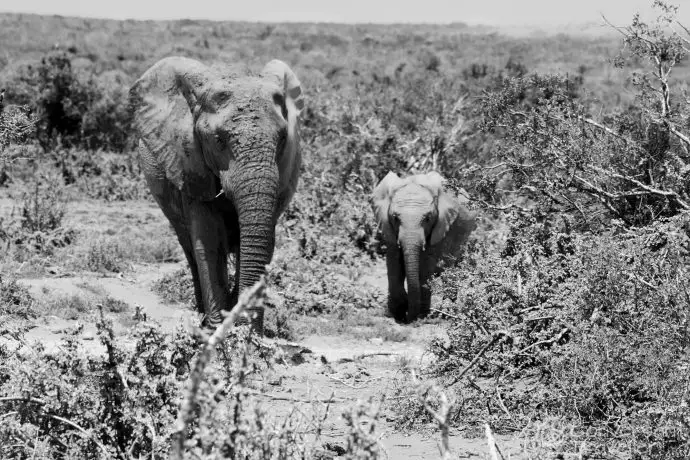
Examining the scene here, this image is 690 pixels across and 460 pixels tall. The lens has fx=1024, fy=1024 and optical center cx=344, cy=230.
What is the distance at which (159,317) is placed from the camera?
9.64m

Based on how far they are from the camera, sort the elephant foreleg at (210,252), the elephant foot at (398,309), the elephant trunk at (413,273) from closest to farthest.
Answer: the elephant foreleg at (210,252) → the elephant trunk at (413,273) → the elephant foot at (398,309)

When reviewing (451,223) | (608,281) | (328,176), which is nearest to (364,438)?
(608,281)

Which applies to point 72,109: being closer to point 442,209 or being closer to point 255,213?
point 442,209

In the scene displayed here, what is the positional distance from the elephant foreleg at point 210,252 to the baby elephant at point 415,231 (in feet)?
9.94

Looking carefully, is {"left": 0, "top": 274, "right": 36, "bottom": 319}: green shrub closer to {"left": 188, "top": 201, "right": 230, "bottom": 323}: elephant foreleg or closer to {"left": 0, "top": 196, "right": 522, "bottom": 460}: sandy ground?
{"left": 0, "top": 196, "right": 522, "bottom": 460}: sandy ground

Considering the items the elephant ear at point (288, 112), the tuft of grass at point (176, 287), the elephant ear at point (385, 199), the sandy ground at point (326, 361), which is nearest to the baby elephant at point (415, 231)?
the elephant ear at point (385, 199)

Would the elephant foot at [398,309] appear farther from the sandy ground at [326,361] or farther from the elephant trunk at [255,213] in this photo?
the elephant trunk at [255,213]

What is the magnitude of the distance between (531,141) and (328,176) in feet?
24.2

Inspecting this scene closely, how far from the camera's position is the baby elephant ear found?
38.6 feet

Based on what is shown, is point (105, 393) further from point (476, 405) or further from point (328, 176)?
point (328, 176)

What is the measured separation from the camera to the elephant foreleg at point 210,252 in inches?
323

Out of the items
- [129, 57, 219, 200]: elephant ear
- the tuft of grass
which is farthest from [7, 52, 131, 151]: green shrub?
[129, 57, 219, 200]: elephant ear

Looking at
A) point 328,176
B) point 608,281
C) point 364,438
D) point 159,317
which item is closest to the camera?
point 364,438

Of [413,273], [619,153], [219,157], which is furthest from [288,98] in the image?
[413,273]
